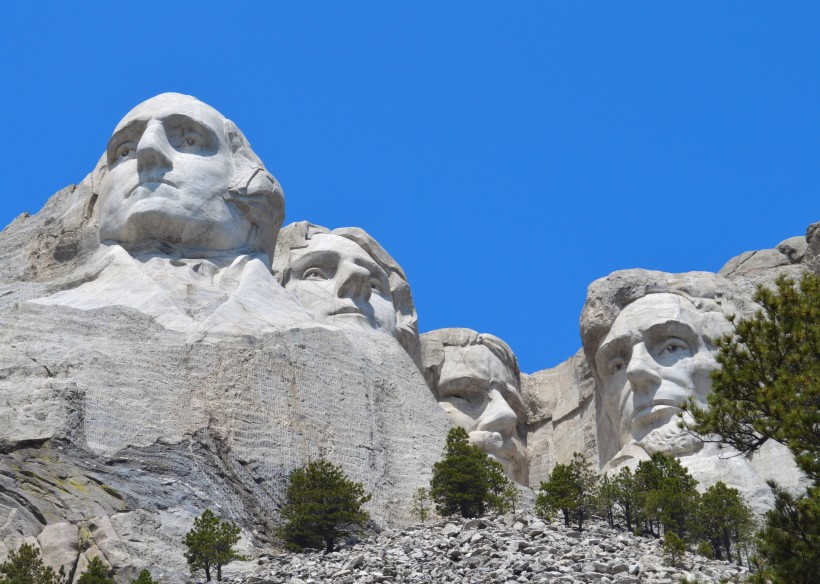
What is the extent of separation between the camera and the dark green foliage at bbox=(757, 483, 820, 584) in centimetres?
1570

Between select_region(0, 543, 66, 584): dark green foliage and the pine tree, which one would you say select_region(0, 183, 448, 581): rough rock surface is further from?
select_region(0, 543, 66, 584): dark green foliage

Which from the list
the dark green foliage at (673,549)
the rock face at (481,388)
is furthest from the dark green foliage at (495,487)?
the rock face at (481,388)

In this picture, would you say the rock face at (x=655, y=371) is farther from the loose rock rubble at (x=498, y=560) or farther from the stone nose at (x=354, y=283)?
the loose rock rubble at (x=498, y=560)

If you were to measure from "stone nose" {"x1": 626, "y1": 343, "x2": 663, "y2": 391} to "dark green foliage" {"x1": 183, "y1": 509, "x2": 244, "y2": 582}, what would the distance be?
9.37 m

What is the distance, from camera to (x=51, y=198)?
2881 cm

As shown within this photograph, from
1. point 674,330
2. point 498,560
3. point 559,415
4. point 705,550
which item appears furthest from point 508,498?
point 559,415

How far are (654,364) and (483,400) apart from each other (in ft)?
9.69

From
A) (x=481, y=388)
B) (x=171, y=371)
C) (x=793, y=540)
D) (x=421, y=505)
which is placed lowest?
(x=793, y=540)

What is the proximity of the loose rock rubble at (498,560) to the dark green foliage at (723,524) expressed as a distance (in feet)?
2.68

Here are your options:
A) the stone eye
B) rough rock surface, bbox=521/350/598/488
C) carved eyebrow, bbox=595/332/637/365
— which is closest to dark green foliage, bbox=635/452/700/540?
carved eyebrow, bbox=595/332/637/365

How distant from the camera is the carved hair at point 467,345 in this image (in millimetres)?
30516

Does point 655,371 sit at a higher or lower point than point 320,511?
higher

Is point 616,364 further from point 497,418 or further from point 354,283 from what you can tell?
point 354,283

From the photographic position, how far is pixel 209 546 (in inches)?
766
